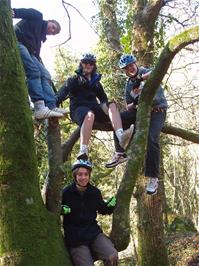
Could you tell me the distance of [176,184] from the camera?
2436 centimetres

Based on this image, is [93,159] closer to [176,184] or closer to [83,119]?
[83,119]

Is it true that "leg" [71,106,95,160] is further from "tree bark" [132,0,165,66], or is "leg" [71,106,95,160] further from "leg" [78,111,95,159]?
"tree bark" [132,0,165,66]

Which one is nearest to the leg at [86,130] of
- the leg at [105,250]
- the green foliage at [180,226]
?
the leg at [105,250]

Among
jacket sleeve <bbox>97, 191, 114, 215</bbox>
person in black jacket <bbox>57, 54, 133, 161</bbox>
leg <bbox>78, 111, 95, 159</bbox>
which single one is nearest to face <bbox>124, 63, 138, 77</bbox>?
person in black jacket <bbox>57, 54, 133, 161</bbox>

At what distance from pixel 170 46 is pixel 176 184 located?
805 inches

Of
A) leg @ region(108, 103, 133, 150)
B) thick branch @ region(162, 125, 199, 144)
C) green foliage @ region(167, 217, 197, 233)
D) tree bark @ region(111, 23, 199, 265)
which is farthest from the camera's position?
green foliage @ region(167, 217, 197, 233)

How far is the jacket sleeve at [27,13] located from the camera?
5133 mm

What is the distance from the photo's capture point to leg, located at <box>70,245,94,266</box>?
4.41 meters

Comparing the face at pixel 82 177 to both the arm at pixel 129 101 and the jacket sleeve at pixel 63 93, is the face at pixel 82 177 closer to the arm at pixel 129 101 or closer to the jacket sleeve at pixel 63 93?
the jacket sleeve at pixel 63 93

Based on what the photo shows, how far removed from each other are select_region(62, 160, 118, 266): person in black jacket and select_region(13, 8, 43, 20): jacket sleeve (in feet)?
6.10

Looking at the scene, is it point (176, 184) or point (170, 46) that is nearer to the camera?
point (170, 46)

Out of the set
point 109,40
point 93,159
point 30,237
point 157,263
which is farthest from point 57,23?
point 93,159

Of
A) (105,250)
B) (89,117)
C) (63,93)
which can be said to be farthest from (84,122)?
(105,250)

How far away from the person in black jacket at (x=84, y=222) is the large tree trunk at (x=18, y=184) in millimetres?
292
